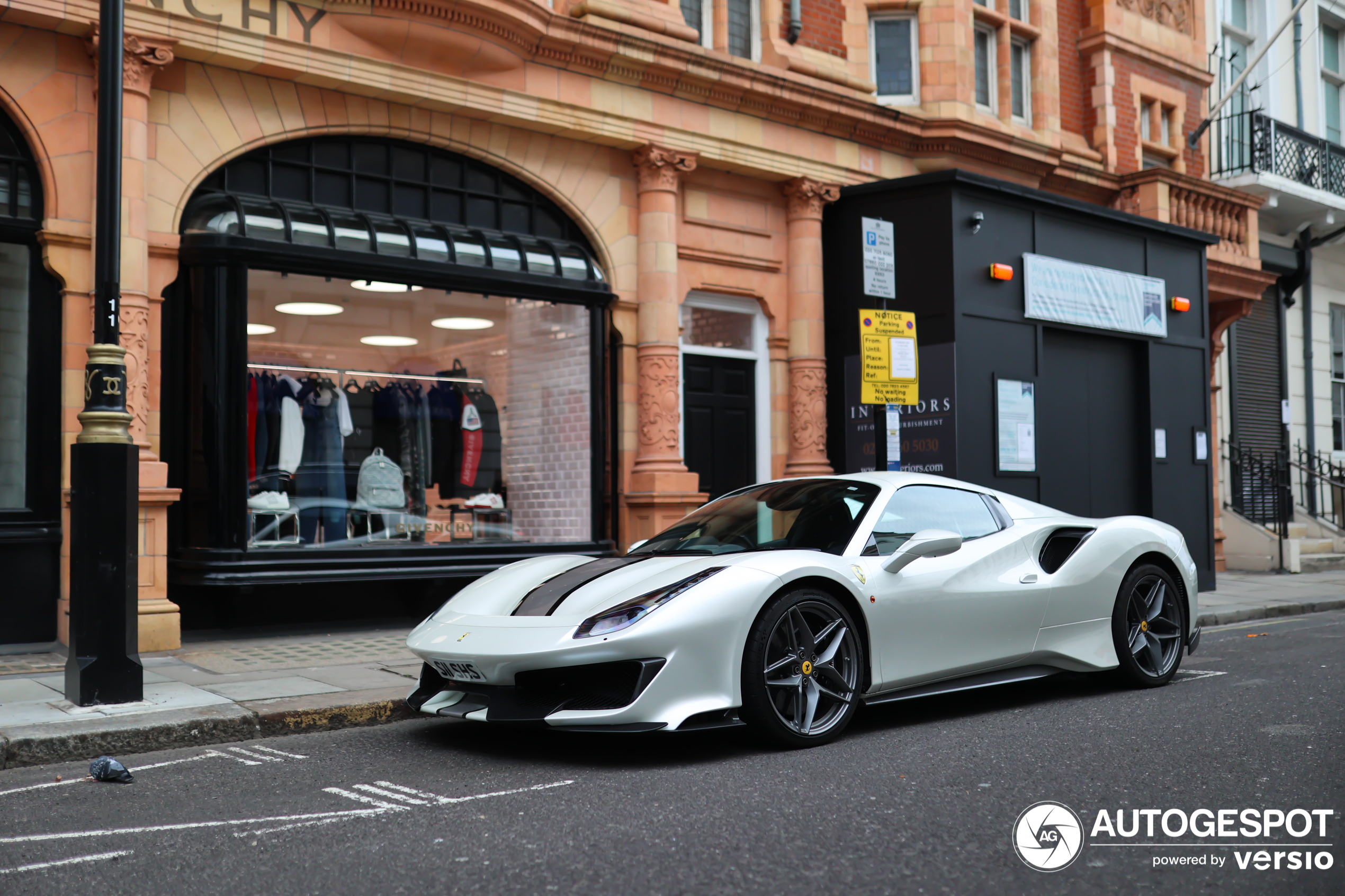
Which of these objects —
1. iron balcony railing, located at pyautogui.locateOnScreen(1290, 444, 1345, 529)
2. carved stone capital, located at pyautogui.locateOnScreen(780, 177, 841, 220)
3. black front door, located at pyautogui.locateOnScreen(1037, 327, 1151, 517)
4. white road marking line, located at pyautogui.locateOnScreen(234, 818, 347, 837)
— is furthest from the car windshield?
iron balcony railing, located at pyautogui.locateOnScreen(1290, 444, 1345, 529)

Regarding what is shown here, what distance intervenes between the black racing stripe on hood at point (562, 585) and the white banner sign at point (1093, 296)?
8.59 metres

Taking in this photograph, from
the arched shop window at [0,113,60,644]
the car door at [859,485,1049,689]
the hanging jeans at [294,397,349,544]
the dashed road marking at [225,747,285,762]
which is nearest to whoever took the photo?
the dashed road marking at [225,747,285,762]

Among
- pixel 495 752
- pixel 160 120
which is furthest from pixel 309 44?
pixel 495 752

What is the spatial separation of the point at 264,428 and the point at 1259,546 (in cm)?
1424

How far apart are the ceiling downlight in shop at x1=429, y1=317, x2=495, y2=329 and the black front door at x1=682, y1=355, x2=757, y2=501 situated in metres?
2.47

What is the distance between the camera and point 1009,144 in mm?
14758

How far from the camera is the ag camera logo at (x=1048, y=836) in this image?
12.0 feet

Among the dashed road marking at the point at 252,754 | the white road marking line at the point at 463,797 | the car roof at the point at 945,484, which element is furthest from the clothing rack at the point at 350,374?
the white road marking line at the point at 463,797

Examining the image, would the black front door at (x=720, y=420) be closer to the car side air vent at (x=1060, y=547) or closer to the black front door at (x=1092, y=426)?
the black front door at (x=1092, y=426)

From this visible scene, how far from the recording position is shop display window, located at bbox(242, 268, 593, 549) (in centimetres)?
995

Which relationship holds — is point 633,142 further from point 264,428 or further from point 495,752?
point 495,752

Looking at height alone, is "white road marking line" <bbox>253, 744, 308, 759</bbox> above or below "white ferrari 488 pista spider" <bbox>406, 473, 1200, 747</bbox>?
below

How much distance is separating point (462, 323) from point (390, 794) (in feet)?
23.0

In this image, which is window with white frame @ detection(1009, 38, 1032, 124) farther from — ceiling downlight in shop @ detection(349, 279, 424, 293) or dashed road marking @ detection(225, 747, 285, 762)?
dashed road marking @ detection(225, 747, 285, 762)
